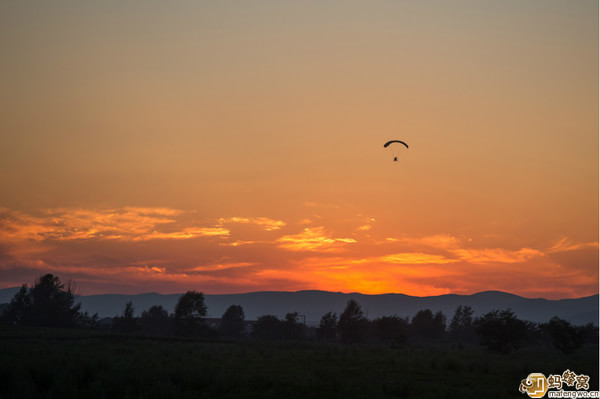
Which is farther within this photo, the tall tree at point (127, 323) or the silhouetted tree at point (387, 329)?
the tall tree at point (127, 323)

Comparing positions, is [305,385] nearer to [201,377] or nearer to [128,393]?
[201,377]

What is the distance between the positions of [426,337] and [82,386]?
11520 centimetres

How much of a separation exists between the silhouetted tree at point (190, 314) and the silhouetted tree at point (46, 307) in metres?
29.2

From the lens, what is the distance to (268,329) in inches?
4599

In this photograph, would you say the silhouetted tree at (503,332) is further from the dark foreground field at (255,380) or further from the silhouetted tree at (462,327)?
the silhouetted tree at (462,327)

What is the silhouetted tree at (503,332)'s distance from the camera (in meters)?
56.5

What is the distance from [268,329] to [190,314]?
870 inches

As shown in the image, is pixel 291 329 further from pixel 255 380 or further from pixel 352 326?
pixel 255 380

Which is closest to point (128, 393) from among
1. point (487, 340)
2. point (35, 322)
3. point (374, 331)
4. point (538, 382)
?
point (538, 382)

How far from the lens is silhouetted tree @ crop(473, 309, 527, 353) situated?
56469 millimetres

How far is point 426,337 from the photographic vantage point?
422ft

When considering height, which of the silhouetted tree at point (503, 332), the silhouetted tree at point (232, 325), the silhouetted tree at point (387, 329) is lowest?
the silhouetted tree at point (232, 325)

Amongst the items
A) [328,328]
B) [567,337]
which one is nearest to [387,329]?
[328,328]

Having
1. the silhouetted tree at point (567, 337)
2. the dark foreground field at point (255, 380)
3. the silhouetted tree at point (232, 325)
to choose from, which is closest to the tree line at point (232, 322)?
the silhouetted tree at point (232, 325)
